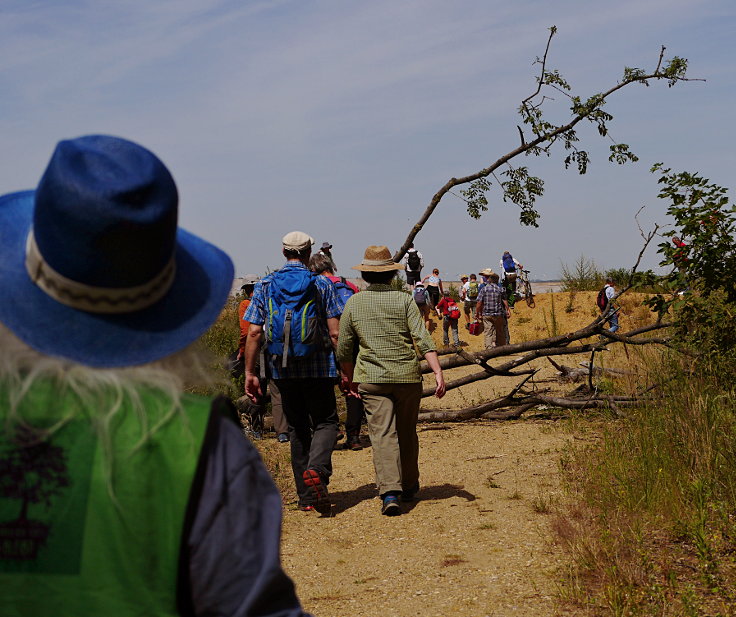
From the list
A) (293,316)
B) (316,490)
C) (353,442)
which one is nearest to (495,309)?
(353,442)

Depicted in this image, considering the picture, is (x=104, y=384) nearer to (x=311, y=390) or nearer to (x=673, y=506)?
(x=673, y=506)

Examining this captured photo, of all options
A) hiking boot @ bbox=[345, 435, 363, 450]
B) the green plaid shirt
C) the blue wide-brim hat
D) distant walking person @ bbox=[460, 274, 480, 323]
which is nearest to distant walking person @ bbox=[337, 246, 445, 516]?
the green plaid shirt

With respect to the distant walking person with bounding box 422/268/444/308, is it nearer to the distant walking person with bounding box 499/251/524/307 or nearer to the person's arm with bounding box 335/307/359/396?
the distant walking person with bounding box 499/251/524/307

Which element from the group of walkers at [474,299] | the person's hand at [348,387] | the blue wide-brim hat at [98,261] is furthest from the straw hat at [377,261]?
the group of walkers at [474,299]

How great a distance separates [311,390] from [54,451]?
5598 mm

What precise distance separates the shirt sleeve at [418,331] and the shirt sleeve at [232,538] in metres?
5.18

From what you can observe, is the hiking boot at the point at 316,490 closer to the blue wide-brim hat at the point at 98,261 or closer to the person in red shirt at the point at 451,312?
the blue wide-brim hat at the point at 98,261

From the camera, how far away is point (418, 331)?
265 inches

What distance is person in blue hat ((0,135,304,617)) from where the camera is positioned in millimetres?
1339

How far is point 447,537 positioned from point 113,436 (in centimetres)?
511

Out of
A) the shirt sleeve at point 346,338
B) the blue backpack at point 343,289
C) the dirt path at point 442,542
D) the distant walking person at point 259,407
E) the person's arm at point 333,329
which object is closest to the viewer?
the dirt path at point 442,542

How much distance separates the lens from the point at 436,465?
858 centimetres

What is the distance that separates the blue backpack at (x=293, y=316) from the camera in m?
6.81

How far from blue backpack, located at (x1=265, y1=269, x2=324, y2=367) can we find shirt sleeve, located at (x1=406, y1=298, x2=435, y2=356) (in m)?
0.69
